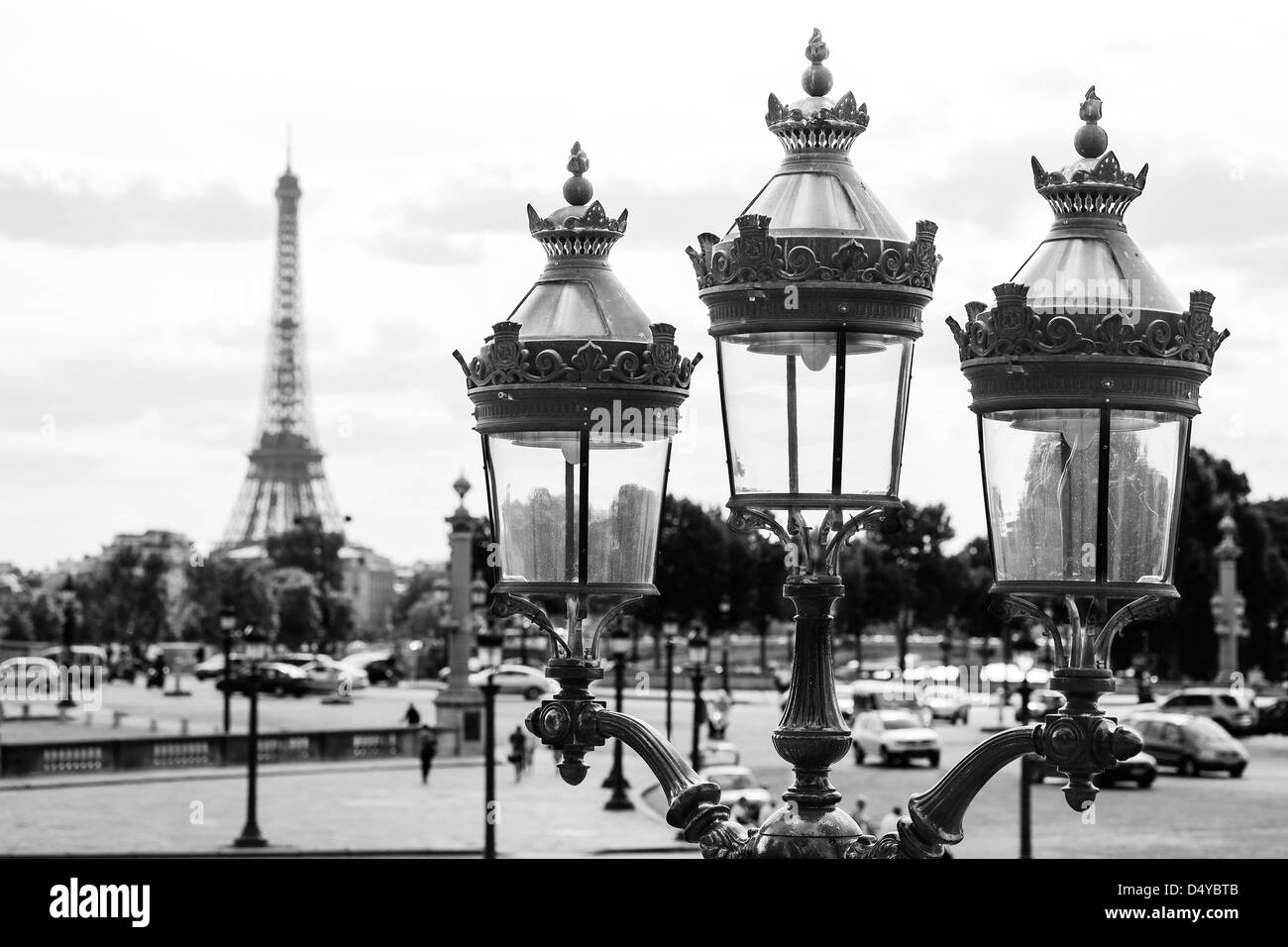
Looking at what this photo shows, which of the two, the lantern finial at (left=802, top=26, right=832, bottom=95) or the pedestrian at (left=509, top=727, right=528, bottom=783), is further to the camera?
the pedestrian at (left=509, top=727, right=528, bottom=783)

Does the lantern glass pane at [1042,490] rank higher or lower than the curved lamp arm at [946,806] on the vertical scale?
higher

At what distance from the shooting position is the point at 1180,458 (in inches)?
219

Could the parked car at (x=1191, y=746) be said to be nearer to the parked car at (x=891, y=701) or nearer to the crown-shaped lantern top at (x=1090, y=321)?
the parked car at (x=891, y=701)

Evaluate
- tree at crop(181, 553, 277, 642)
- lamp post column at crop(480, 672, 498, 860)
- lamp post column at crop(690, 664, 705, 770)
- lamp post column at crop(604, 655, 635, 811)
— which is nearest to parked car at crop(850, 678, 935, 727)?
lamp post column at crop(690, 664, 705, 770)

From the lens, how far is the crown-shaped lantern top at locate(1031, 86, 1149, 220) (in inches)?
217

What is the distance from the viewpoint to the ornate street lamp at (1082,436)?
5285mm

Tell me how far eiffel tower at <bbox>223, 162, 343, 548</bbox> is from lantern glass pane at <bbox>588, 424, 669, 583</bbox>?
153m

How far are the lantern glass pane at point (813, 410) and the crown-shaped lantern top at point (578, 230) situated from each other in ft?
2.58

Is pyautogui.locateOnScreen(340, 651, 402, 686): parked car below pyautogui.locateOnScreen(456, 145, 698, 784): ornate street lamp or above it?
below

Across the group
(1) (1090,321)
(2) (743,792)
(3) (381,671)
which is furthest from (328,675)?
(1) (1090,321)

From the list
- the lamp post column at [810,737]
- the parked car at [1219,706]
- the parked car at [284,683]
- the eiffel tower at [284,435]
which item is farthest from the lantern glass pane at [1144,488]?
the eiffel tower at [284,435]

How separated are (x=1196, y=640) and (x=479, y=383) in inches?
3002

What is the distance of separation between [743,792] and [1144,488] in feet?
97.4

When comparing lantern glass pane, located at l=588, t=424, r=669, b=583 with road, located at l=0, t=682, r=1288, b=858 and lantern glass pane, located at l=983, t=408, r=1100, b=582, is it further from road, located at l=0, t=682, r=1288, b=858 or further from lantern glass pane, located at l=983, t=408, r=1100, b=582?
road, located at l=0, t=682, r=1288, b=858
